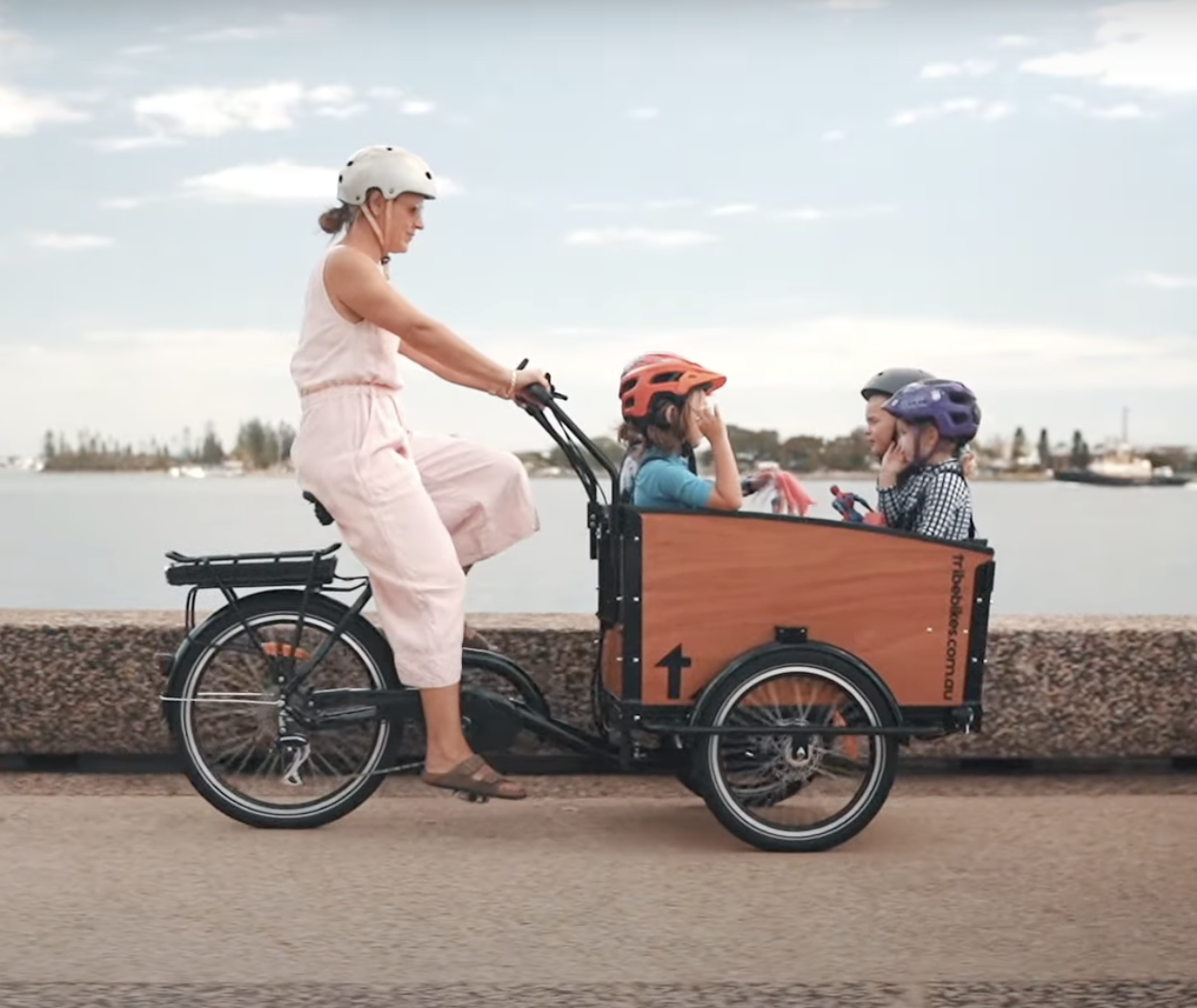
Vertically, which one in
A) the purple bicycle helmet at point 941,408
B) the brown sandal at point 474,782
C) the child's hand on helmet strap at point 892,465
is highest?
the purple bicycle helmet at point 941,408

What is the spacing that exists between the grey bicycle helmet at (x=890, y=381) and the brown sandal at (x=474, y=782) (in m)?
1.62

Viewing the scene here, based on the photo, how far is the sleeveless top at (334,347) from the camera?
564 cm

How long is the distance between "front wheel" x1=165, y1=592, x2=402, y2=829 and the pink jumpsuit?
0.54 ft

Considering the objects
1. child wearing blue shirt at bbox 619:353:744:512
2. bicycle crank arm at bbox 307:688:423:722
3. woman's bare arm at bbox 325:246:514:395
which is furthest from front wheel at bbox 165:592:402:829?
child wearing blue shirt at bbox 619:353:744:512

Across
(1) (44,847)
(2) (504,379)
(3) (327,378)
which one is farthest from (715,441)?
(1) (44,847)

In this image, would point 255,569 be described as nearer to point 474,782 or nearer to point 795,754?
point 474,782

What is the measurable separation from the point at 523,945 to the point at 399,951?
27 cm

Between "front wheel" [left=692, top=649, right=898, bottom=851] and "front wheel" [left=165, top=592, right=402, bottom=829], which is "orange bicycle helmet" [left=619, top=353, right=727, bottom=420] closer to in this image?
"front wheel" [left=692, top=649, right=898, bottom=851]

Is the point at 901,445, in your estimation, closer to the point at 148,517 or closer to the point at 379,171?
the point at 379,171

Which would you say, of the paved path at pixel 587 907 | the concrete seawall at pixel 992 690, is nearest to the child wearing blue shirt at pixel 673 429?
the paved path at pixel 587 907

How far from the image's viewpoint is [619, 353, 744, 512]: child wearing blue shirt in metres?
5.54

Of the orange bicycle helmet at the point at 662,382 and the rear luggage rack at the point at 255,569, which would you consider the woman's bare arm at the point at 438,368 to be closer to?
the orange bicycle helmet at the point at 662,382

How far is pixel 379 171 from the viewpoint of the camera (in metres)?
5.64

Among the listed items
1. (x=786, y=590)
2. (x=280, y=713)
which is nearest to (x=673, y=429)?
(x=786, y=590)
